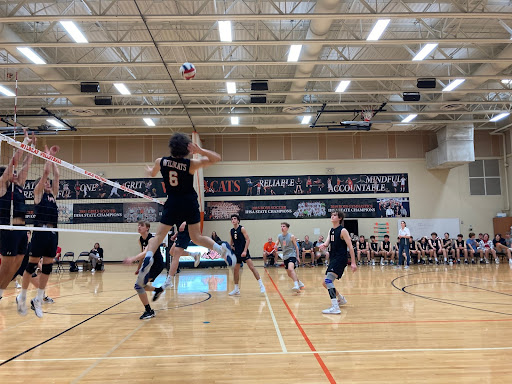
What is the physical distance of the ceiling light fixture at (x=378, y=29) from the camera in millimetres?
10810

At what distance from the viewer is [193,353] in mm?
4531

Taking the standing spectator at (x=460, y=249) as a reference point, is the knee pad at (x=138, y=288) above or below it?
above

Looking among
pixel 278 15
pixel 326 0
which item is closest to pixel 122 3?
pixel 278 15

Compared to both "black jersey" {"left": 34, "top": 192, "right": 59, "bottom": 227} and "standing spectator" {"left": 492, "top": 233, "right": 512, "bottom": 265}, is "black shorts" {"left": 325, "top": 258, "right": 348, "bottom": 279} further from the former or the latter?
"standing spectator" {"left": 492, "top": 233, "right": 512, "bottom": 265}

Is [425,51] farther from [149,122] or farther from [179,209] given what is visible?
[149,122]

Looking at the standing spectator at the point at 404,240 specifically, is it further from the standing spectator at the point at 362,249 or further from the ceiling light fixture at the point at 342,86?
the ceiling light fixture at the point at 342,86

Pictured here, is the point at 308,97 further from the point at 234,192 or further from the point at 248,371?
the point at 248,371

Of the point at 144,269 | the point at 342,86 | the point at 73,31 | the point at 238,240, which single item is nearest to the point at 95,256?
the point at 73,31

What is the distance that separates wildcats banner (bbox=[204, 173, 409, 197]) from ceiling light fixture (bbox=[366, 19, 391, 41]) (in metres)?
11.7

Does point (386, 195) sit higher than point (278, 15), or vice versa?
point (278, 15)

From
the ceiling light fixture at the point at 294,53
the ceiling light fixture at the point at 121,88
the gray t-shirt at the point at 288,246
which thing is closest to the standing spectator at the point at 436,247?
the ceiling light fixture at the point at 294,53

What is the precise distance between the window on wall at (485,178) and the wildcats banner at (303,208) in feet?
14.5

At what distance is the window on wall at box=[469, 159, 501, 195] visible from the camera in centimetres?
2266

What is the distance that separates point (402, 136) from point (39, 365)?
22.5 m
